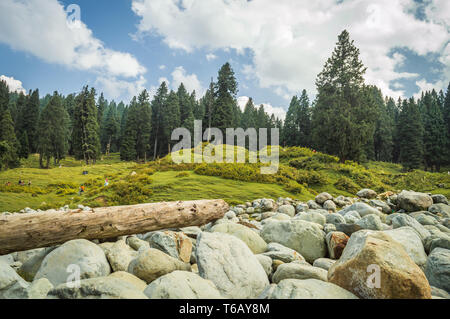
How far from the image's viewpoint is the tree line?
74.6 ft

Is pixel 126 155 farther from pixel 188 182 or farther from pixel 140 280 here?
pixel 140 280

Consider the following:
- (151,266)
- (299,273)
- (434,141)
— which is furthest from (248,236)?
(434,141)

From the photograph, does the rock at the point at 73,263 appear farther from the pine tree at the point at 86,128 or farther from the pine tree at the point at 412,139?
the pine tree at the point at 412,139

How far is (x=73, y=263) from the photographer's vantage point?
2963 millimetres

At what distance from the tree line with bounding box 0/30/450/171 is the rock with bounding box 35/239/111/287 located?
23.2 m

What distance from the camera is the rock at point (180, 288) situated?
6.76 feet

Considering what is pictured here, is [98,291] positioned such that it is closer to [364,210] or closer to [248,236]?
[248,236]

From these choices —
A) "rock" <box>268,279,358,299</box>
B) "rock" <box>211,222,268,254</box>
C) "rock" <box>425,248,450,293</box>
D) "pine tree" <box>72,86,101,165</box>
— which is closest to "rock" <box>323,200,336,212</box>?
"rock" <box>211,222,268,254</box>

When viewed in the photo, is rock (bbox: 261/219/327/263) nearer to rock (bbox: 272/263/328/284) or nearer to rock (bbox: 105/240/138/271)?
rock (bbox: 272/263/328/284)

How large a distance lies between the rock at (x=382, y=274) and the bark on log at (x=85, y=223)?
333cm

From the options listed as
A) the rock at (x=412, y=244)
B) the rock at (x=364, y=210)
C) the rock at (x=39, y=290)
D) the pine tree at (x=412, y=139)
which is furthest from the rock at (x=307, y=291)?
the pine tree at (x=412, y=139)

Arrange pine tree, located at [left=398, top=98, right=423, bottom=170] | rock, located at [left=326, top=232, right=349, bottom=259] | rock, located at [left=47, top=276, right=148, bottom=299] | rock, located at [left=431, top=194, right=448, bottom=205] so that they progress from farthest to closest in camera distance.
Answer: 1. pine tree, located at [left=398, top=98, right=423, bottom=170]
2. rock, located at [left=431, top=194, right=448, bottom=205]
3. rock, located at [left=326, top=232, right=349, bottom=259]
4. rock, located at [left=47, top=276, right=148, bottom=299]

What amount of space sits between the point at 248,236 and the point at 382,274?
245cm
